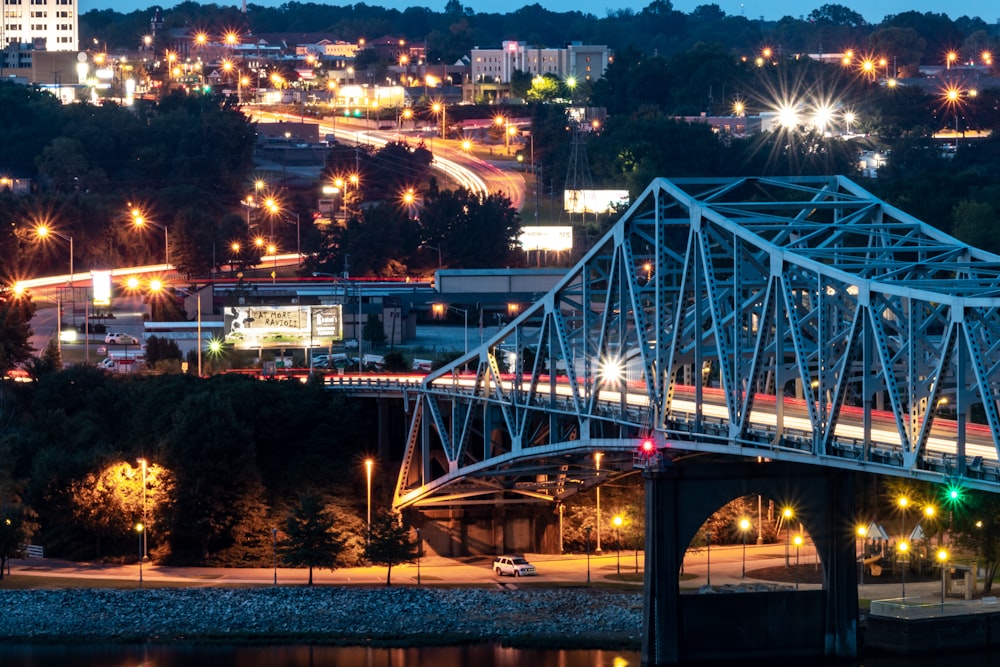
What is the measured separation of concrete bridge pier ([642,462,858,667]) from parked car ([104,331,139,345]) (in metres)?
51.8

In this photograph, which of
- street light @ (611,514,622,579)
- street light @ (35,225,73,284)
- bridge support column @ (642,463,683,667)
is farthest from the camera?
street light @ (35,225,73,284)

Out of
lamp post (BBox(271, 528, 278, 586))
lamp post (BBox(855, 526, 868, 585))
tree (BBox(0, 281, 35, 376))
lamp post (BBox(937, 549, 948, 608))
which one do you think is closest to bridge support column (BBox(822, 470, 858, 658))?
lamp post (BBox(937, 549, 948, 608))

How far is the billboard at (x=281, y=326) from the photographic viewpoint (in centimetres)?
11975

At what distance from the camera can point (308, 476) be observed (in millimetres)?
96688

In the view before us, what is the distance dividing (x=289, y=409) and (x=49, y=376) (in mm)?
12251

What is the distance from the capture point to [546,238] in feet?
566

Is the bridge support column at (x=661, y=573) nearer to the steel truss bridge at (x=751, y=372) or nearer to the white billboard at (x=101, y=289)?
the steel truss bridge at (x=751, y=372)

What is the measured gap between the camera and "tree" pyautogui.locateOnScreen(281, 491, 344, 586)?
8744cm

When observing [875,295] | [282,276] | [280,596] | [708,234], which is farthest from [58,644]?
[282,276]

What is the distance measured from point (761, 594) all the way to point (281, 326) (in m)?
48.4

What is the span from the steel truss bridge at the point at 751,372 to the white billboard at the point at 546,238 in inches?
2905

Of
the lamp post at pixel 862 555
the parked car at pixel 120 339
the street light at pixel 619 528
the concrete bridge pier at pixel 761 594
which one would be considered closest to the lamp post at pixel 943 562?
the lamp post at pixel 862 555

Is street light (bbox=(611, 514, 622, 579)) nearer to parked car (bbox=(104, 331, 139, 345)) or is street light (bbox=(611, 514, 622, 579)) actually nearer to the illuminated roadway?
the illuminated roadway

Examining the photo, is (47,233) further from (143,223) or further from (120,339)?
(120,339)
